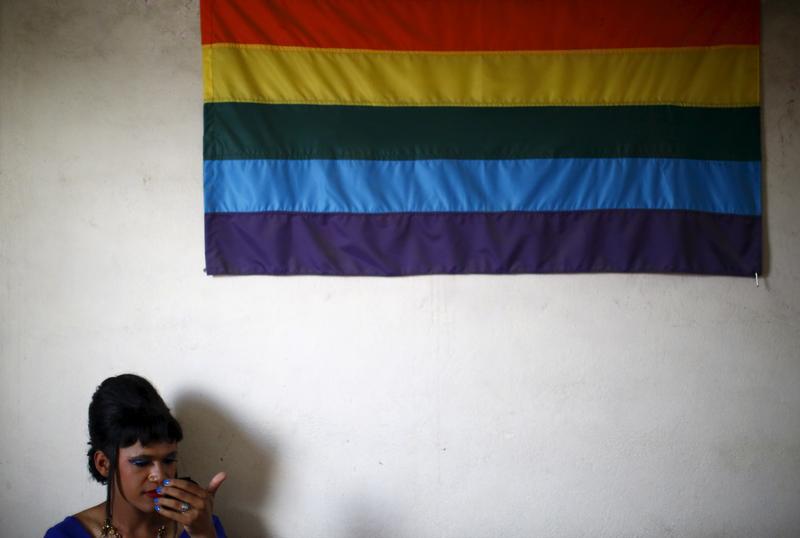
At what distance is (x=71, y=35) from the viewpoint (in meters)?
2.48

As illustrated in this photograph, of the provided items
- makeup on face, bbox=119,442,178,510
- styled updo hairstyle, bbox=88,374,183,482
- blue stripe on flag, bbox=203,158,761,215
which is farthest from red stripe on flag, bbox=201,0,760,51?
makeup on face, bbox=119,442,178,510

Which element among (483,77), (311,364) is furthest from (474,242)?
(311,364)

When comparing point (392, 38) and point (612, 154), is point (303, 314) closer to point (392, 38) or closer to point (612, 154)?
point (392, 38)

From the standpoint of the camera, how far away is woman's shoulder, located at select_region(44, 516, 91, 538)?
6.41 ft

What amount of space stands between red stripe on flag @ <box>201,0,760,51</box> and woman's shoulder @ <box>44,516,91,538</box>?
1.65 m

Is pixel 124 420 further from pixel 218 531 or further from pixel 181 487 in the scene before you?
pixel 218 531

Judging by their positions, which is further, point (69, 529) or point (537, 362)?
point (537, 362)

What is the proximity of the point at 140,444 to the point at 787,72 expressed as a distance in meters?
2.64

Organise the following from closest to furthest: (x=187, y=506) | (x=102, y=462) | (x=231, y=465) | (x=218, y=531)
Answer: (x=187, y=506) < (x=102, y=462) < (x=218, y=531) < (x=231, y=465)

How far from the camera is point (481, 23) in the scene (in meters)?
2.48

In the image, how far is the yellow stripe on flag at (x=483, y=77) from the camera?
2.43 m

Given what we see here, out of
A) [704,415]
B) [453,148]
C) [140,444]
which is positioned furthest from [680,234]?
[140,444]

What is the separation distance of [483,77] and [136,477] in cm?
176

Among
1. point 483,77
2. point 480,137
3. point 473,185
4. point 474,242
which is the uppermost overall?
point 483,77
